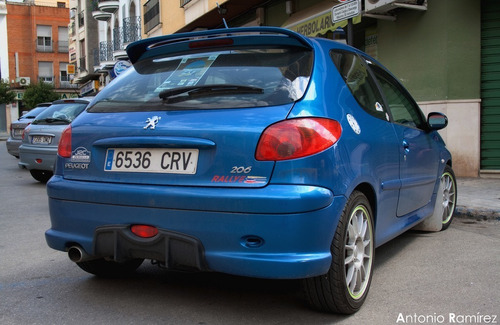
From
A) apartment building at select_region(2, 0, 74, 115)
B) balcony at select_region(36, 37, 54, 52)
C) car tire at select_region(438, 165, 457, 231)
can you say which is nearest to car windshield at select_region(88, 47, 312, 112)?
car tire at select_region(438, 165, 457, 231)

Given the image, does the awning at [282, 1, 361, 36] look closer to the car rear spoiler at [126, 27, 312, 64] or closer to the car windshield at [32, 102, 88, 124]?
the car windshield at [32, 102, 88, 124]

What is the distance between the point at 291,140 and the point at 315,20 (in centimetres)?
1023

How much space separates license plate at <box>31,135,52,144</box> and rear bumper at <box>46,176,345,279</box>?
718 cm

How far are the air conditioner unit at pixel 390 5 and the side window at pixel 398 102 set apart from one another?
5.46 metres

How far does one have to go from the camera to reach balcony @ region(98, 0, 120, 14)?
108 ft

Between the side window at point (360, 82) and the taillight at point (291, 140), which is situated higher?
the side window at point (360, 82)

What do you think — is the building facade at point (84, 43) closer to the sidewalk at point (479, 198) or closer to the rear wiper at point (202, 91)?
the sidewalk at point (479, 198)

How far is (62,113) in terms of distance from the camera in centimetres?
987

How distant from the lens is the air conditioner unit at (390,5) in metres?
9.59

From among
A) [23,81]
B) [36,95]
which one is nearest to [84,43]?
[36,95]

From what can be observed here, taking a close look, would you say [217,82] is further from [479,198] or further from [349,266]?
[479,198]

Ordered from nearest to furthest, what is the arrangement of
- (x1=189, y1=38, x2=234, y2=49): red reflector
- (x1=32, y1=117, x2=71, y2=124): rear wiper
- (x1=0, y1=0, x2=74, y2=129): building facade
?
1. (x1=189, y1=38, x2=234, y2=49): red reflector
2. (x1=32, y1=117, x2=71, y2=124): rear wiper
3. (x1=0, y1=0, x2=74, y2=129): building facade

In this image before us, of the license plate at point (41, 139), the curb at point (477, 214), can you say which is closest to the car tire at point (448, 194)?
the curb at point (477, 214)

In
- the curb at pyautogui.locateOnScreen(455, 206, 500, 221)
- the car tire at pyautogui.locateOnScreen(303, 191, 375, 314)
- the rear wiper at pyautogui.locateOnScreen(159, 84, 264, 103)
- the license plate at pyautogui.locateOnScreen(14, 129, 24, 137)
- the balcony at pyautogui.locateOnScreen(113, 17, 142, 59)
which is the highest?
the balcony at pyautogui.locateOnScreen(113, 17, 142, 59)
